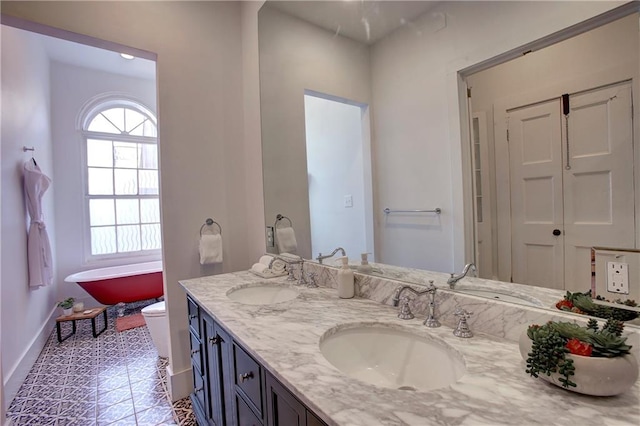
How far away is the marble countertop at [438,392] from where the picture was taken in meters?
0.59

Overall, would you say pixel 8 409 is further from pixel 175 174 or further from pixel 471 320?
pixel 471 320

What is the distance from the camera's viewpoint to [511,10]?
3.27ft

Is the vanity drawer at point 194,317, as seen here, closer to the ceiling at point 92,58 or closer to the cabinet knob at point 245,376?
the cabinet knob at point 245,376

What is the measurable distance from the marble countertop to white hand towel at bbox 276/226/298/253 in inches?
36.7

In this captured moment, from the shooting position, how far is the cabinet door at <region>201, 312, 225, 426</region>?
54.6 inches

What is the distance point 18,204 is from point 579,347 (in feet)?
12.6

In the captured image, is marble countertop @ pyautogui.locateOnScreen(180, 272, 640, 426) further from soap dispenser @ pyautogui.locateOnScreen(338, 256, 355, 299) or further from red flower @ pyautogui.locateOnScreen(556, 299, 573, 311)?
soap dispenser @ pyautogui.locateOnScreen(338, 256, 355, 299)

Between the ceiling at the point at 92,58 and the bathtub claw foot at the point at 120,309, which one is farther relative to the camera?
the bathtub claw foot at the point at 120,309

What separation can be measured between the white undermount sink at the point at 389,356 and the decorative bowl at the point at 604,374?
0.99ft

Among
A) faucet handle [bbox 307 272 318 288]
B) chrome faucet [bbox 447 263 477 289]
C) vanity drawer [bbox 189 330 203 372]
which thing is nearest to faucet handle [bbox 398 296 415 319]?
chrome faucet [bbox 447 263 477 289]

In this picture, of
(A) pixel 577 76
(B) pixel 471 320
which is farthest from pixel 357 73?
(B) pixel 471 320

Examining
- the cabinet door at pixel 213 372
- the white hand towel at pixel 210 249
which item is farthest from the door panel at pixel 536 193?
the white hand towel at pixel 210 249

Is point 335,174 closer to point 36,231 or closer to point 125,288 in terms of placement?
point 36,231

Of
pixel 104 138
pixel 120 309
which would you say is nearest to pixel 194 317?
pixel 120 309
